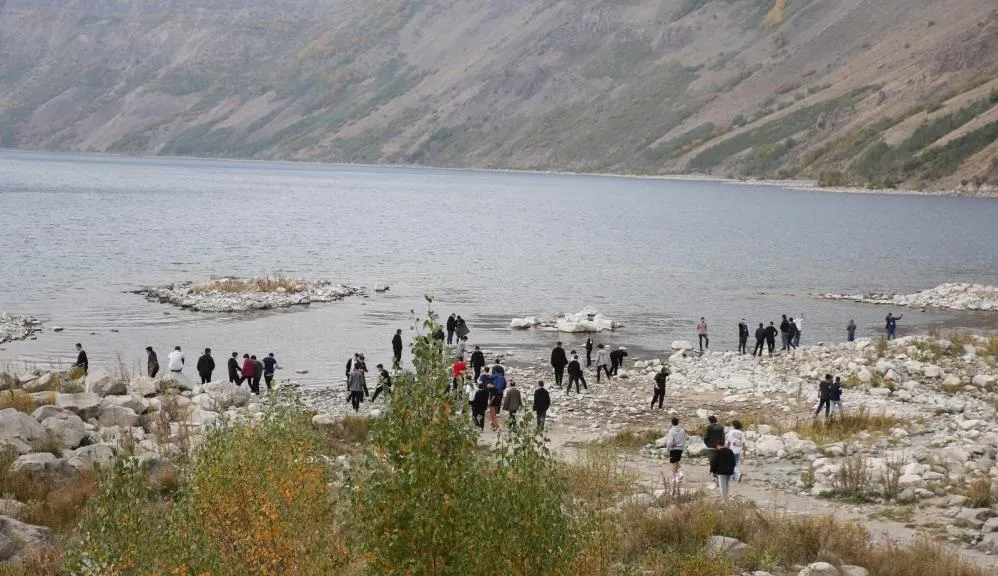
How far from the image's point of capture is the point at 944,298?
56062mm

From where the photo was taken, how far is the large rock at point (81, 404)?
71.6 ft

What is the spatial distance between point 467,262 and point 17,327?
38228 millimetres

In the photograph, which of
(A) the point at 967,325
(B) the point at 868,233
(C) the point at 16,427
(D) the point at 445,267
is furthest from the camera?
(B) the point at 868,233

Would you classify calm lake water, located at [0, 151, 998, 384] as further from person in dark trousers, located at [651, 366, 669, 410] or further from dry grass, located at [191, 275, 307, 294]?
person in dark trousers, located at [651, 366, 669, 410]

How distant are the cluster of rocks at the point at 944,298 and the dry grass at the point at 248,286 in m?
31.8

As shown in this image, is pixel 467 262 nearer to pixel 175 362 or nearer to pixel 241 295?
pixel 241 295

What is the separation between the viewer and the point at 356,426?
24.0 metres

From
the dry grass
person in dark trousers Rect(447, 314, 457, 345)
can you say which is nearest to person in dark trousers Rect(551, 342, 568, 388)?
person in dark trousers Rect(447, 314, 457, 345)

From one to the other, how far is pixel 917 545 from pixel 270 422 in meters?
10.1

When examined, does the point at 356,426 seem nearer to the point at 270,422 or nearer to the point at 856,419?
the point at 270,422

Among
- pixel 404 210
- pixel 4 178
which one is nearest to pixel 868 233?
pixel 404 210

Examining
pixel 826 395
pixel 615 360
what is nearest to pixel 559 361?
pixel 615 360

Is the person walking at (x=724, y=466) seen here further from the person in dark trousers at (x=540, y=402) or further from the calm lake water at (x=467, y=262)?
the calm lake water at (x=467, y=262)

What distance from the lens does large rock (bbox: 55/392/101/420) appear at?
21.8 metres
